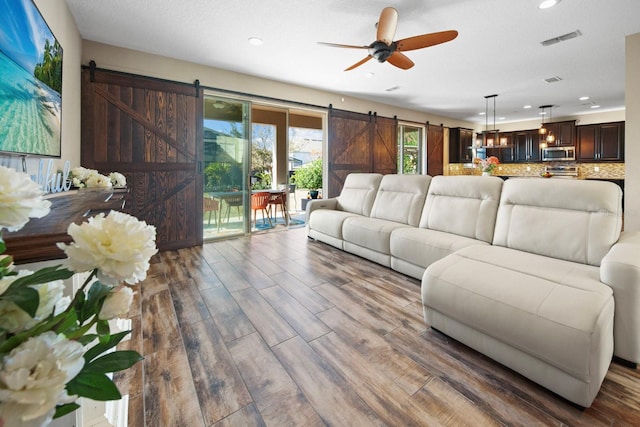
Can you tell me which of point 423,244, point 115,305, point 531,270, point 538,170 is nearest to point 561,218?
point 531,270

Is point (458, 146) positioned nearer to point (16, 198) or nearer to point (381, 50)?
point (381, 50)

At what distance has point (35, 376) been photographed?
32 centimetres

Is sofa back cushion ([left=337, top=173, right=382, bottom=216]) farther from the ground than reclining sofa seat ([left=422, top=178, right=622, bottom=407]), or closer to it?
farther from the ground

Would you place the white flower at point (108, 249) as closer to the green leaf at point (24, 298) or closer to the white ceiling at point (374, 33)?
the green leaf at point (24, 298)

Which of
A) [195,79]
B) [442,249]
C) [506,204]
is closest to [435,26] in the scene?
[506,204]

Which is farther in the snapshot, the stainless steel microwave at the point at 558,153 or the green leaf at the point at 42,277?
the stainless steel microwave at the point at 558,153

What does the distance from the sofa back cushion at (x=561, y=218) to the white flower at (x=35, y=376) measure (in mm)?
2673

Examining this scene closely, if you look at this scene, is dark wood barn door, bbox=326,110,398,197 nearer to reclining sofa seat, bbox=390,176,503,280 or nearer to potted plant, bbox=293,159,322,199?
potted plant, bbox=293,159,322,199

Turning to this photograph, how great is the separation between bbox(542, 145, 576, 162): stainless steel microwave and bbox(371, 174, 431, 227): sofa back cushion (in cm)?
733

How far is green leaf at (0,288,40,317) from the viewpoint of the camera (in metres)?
0.36

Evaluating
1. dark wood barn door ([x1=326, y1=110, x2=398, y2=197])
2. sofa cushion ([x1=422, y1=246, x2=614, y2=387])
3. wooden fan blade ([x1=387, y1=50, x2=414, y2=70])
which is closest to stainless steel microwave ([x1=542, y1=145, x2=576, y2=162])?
dark wood barn door ([x1=326, y1=110, x2=398, y2=197])

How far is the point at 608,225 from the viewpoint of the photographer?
1.93 meters

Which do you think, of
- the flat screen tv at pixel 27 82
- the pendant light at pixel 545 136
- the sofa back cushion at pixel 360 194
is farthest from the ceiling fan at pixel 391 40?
the pendant light at pixel 545 136

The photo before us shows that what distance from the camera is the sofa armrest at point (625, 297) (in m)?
1.47
